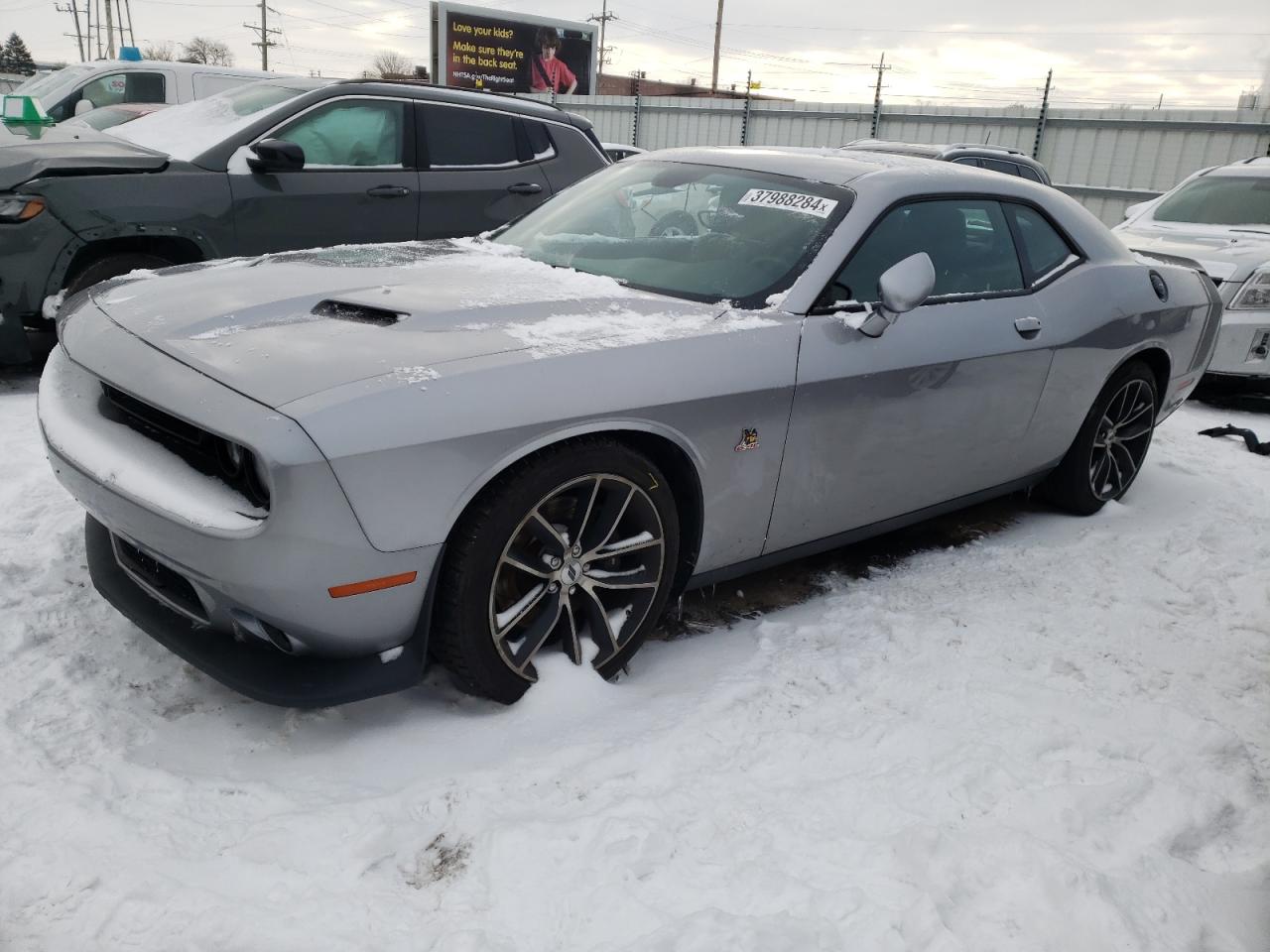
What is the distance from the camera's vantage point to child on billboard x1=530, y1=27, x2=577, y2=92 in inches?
1433

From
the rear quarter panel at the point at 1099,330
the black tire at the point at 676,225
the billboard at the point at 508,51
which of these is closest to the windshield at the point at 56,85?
the black tire at the point at 676,225

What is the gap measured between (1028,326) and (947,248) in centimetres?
50

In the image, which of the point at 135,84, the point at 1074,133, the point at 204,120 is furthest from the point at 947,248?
the point at 1074,133

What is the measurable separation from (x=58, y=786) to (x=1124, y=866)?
2.46 meters

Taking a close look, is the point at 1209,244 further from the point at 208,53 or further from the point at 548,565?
the point at 208,53

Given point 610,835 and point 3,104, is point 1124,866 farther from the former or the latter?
point 3,104

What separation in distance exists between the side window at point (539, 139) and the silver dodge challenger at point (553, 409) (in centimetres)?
251

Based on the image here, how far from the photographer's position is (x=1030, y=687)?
3031mm

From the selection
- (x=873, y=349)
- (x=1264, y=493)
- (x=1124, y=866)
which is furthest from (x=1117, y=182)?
(x=1124, y=866)

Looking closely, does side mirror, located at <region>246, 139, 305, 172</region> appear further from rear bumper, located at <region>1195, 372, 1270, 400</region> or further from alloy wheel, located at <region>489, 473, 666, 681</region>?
rear bumper, located at <region>1195, 372, 1270, 400</region>

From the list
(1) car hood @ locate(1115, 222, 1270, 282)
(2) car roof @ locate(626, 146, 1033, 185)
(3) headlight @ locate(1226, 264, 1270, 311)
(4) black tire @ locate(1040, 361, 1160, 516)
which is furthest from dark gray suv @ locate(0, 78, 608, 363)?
(3) headlight @ locate(1226, 264, 1270, 311)

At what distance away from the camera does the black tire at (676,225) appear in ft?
11.3

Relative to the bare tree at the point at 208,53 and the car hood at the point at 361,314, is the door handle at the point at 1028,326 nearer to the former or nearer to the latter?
the car hood at the point at 361,314

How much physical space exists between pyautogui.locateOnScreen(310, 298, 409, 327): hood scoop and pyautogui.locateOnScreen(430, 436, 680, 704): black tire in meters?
0.57
